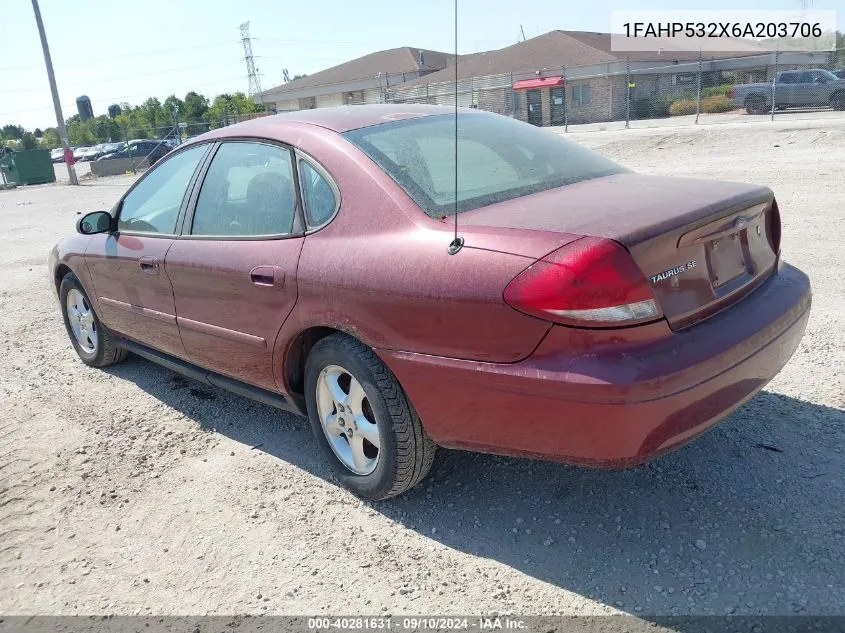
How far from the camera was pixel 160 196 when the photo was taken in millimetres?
4250

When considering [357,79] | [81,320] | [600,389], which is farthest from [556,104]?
[600,389]

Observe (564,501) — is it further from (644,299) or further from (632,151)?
(632,151)

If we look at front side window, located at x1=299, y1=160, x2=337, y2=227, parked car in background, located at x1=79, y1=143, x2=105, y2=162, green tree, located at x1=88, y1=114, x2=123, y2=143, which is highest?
green tree, located at x1=88, y1=114, x2=123, y2=143

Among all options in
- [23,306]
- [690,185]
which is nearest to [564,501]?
[690,185]

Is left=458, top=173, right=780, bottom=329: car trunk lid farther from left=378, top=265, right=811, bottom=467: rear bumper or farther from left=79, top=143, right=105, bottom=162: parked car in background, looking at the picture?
left=79, top=143, right=105, bottom=162: parked car in background

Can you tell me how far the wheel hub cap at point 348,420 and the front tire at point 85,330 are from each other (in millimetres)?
2385

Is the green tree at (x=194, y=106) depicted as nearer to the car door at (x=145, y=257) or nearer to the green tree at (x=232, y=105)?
the green tree at (x=232, y=105)

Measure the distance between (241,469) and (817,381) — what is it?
3.10 meters

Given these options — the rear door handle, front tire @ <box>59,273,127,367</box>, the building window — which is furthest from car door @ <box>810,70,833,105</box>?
the rear door handle

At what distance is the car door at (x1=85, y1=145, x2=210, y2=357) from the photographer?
13.1 ft

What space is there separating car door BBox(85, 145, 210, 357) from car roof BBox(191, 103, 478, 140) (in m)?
0.41

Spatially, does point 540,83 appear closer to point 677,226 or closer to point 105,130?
point 677,226

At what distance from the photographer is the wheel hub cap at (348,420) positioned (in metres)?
3.04

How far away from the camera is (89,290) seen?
485cm
